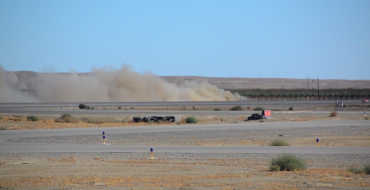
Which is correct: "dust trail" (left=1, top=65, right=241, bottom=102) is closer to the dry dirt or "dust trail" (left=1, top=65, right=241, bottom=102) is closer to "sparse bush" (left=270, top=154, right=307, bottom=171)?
the dry dirt

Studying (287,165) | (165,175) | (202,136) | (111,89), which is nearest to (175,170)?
(165,175)

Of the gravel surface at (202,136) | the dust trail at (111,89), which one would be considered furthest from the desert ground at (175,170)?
the dust trail at (111,89)

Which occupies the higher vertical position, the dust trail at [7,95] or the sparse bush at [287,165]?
the dust trail at [7,95]

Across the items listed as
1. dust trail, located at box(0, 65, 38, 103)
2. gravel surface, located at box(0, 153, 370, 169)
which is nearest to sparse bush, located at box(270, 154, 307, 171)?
gravel surface, located at box(0, 153, 370, 169)

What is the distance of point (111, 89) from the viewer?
9394 centimetres

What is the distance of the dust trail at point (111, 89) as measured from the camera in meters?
91.6

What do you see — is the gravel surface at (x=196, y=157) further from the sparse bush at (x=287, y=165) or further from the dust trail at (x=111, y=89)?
the dust trail at (x=111, y=89)

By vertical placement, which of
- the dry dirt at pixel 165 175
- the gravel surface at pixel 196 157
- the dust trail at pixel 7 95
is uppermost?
the dust trail at pixel 7 95

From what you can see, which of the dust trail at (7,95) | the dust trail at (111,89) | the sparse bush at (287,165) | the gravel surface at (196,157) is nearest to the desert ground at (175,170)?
the gravel surface at (196,157)

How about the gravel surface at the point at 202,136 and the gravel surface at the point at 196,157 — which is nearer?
the gravel surface at the point at 196,157

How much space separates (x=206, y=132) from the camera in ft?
112

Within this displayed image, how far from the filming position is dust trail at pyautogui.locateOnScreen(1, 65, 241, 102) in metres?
91.6

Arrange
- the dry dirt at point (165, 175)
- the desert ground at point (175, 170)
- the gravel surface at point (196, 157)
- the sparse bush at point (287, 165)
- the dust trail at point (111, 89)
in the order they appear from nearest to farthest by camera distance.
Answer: the dry dirt at point (165, 175)
the desert ground at point (175, 170)
the sparse bush at point (287, 165)
the gravel surface at point (196, 157)
the dust trail at point (111, 89)

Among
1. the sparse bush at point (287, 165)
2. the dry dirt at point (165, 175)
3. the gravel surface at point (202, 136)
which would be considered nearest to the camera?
the dry dirt at point (165, 175)
